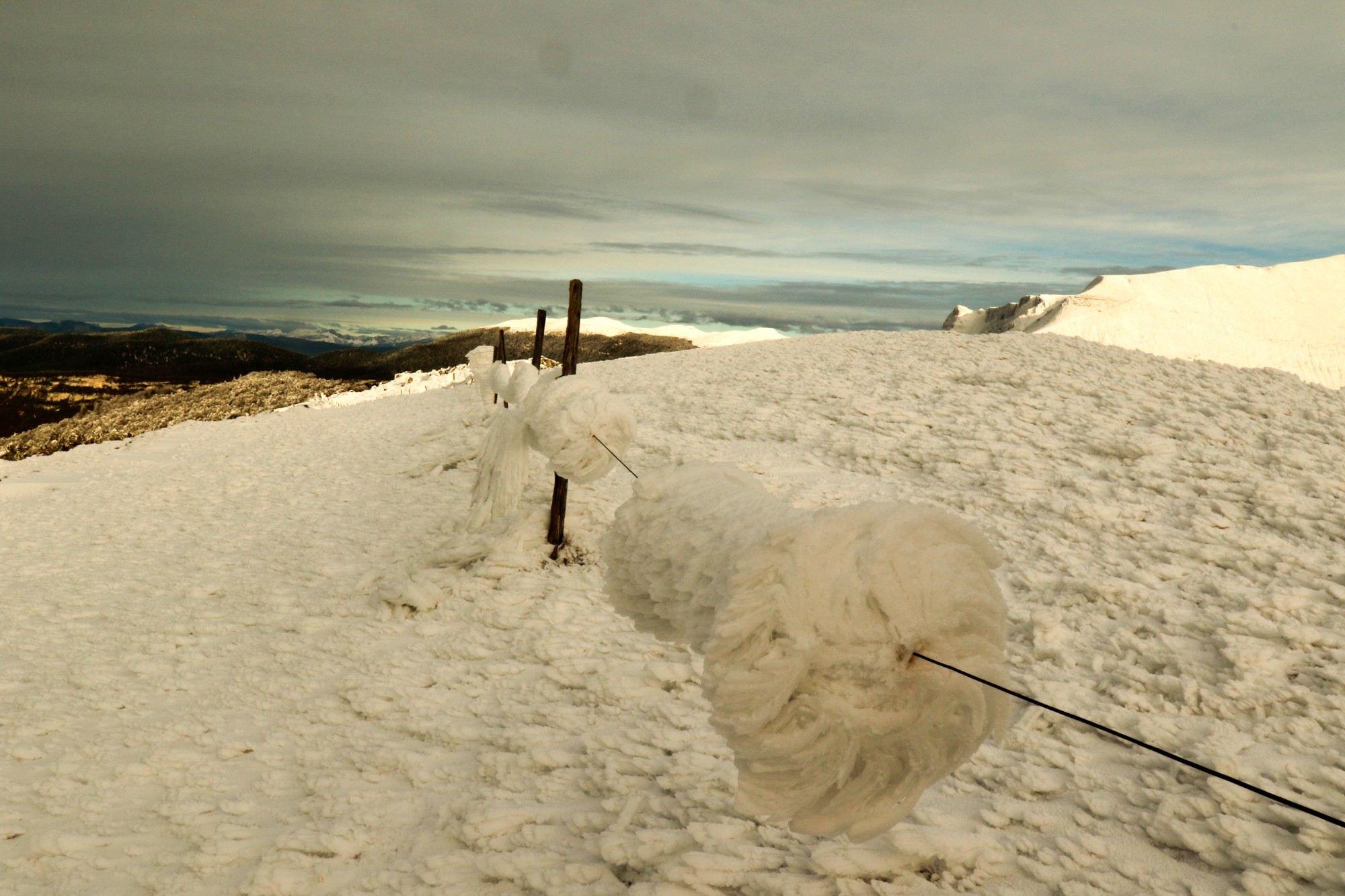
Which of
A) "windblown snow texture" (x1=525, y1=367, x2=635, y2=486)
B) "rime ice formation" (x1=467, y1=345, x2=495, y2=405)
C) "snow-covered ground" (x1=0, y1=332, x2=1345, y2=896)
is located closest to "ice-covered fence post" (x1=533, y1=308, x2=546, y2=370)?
"snow-covered ground" (x1=0, y1=332, x2=1345, y2=896)

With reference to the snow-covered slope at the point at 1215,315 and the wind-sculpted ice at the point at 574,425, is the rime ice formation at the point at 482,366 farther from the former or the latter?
the snow-covered slope at the point at 1215,315

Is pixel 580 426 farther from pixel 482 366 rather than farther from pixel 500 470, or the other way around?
pixel 482 366

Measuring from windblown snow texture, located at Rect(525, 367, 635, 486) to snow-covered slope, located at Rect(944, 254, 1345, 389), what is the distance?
61.2ft

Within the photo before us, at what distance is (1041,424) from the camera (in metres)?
7.56

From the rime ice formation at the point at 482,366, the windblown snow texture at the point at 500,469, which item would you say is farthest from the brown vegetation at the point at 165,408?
the windblown snow texture at the point at 500,469

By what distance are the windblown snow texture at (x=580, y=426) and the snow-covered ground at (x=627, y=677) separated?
45.9 inches

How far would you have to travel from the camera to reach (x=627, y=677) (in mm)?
3986

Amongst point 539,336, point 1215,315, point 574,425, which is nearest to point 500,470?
point 574,425

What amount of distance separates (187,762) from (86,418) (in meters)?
18.1

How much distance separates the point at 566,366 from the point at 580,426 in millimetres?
1513

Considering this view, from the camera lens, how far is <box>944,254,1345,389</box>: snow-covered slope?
20094mm

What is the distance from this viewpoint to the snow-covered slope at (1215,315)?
20.1m

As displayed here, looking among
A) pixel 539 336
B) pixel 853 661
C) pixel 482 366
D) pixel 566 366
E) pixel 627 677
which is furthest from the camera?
pixel 482 366

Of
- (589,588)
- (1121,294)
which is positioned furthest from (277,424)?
(1121,294)
